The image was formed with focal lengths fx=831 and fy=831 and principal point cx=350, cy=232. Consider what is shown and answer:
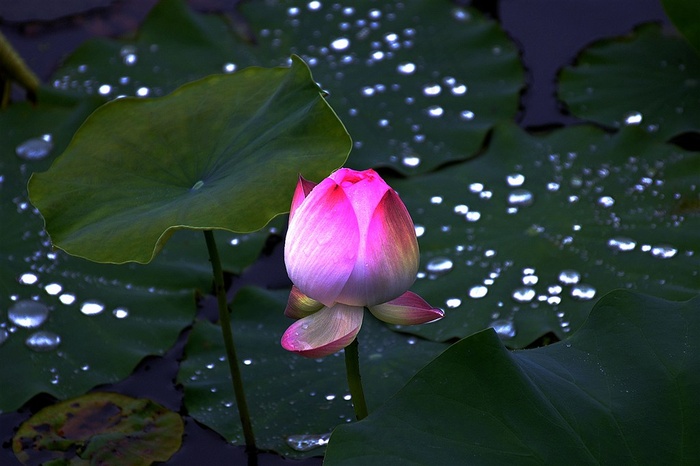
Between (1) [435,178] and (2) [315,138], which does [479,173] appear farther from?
(2) [315,138]

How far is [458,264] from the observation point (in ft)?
5.42

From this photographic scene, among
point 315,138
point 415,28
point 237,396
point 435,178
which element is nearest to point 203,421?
point 237,396

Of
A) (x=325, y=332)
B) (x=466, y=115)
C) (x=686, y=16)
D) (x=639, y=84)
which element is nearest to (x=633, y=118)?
(x=639, y=84)

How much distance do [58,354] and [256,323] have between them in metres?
0.37

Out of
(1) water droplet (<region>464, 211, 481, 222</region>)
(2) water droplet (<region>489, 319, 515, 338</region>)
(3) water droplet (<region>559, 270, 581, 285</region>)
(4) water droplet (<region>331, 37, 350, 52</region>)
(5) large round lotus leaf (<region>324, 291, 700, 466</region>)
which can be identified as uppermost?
(5) large round lotus leaf (<region>324, 291, 700, 466</region>)

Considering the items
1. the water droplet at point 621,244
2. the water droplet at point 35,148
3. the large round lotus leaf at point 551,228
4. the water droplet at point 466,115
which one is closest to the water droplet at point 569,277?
the large round lotus leaf at point 551,228

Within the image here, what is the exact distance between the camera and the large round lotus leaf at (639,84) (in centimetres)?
197

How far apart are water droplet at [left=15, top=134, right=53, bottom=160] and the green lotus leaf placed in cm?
143

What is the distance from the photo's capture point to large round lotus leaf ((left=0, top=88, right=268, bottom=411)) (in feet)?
5.04

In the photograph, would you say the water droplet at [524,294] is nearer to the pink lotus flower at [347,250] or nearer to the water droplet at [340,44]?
the pink lotus flower at [347,250]

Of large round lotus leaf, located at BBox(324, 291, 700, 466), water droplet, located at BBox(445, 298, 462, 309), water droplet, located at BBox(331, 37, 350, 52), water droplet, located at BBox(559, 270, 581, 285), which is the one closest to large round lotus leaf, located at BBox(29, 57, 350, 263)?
large round lotus leaf, located at BBox(324, 291, 700, 466)

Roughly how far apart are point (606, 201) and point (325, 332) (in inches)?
38.5

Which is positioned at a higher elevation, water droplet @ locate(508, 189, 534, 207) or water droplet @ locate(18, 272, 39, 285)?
water droplet @ locate(508, 189, 534, 207)

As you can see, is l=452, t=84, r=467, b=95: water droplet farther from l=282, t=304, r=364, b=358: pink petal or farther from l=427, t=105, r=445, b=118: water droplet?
l=282, t=304, r=364, b=358: pink petal
